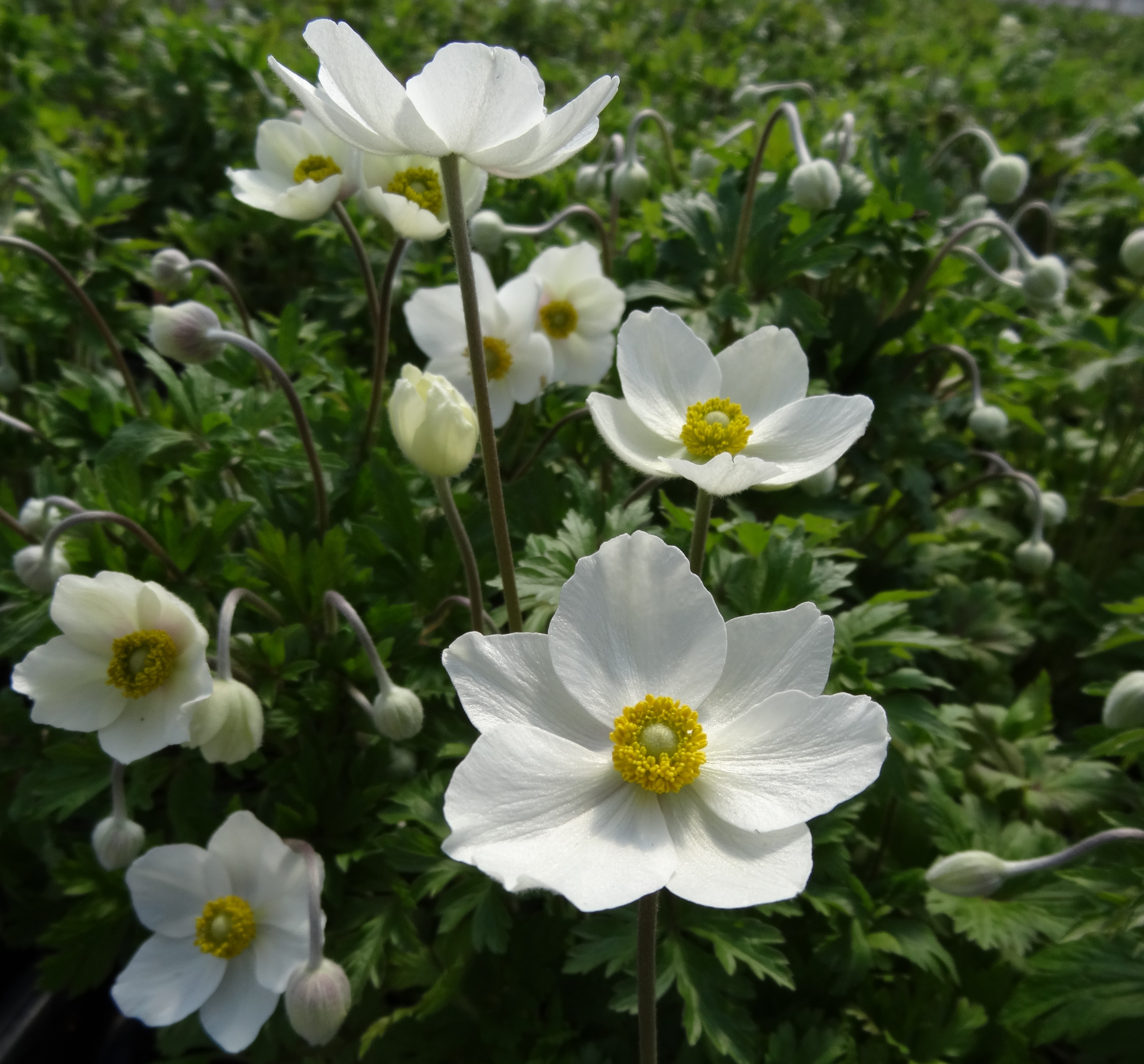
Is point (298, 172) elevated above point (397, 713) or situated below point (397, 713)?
above

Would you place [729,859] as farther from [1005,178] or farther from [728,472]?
[1005,178]

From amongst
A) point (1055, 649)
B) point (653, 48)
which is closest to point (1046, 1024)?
point (1055, 649)

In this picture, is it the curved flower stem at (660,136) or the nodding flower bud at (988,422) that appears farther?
Result: the curved flower stem at (660,136)

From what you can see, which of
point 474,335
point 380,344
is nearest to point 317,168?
point 380,344

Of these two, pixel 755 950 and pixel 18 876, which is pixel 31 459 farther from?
pixel 755 950

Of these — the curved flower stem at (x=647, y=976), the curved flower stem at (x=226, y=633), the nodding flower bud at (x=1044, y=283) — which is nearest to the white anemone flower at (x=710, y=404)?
the curved flower stem at (x=647, y=976)

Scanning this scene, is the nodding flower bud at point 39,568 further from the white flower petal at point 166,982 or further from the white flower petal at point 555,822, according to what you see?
the white flower petal at point 555,822
